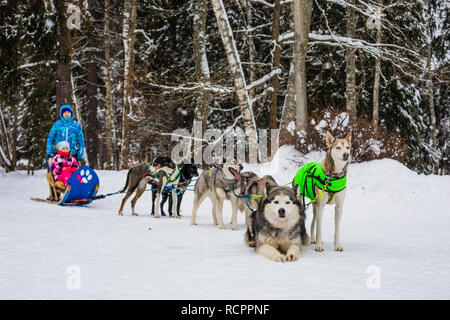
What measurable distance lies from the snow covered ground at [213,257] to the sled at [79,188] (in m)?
0.64

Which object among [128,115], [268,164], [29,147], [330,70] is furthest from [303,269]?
[29,147]

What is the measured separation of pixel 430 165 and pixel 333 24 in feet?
27.1

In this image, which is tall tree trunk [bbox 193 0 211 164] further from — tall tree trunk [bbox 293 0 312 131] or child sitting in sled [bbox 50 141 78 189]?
child sitting in sled [bbox 50 141 78 189]

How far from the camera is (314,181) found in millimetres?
4875

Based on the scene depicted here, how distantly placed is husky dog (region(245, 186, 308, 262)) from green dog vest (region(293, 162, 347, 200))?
541 millimetres

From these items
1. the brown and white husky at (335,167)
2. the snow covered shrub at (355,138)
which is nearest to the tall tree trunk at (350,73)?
the snow covered shrub at (355,138)

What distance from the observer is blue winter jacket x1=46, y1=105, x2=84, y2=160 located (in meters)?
9.39

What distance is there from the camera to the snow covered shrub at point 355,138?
375 inches

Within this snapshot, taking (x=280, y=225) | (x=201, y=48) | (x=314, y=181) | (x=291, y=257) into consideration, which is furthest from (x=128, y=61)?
(x=291, y=257)

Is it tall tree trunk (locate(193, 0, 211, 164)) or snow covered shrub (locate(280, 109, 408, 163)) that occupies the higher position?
A: tall tree trunk (locate(193, 0, 211, 164))

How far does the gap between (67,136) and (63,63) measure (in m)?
4.39

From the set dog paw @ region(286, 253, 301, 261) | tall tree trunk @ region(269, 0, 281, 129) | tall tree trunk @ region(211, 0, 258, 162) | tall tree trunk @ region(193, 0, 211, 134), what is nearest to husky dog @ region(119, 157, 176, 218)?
tall tree trunk @ region(211, 0, 258, 162)
